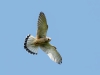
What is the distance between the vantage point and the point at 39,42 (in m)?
33.6

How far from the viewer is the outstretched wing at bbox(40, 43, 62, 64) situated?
33.6 meters

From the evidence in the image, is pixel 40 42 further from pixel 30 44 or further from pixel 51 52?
pixel 51 52

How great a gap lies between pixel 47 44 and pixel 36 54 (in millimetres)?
706

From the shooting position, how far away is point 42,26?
109 feet

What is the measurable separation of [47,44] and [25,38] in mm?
996

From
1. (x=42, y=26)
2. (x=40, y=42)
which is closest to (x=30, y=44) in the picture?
(x=40, y=42)

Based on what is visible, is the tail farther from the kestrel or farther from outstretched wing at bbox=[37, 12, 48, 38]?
outstretched wing at bbox=[37, 12, 48, 38]

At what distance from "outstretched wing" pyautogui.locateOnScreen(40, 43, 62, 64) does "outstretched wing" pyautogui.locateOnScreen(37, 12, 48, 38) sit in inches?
20.0

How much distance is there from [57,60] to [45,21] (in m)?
1.70

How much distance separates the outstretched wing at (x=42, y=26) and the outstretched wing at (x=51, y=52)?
51 centimetres

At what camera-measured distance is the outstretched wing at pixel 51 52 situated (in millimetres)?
33625

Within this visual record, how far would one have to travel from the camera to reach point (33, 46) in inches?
1323

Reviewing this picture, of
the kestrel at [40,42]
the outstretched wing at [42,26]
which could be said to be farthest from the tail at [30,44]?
the outstretched wing at [42,26]

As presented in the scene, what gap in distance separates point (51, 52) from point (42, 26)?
1.28 m
